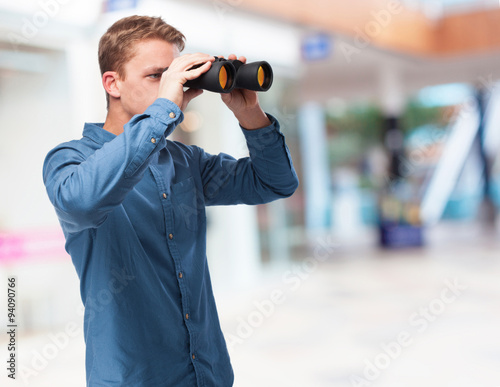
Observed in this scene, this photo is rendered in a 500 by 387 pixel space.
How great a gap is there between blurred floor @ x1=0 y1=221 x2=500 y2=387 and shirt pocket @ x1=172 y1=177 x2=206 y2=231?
238cm

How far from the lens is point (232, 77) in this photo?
121 centimetres

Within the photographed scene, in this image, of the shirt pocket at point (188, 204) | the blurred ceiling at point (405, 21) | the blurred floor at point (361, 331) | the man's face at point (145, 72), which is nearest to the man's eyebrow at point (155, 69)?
the man's face at point (145, 72)

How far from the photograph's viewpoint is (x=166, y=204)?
124 cm

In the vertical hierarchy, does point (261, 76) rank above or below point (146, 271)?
above

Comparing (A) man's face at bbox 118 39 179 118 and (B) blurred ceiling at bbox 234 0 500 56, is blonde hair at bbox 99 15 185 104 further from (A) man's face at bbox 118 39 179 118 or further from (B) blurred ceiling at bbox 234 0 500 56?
(B) blurred ceiling at bbox 234 0 500 56

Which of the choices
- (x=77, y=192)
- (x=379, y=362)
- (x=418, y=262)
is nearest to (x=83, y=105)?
(x=379, y=362)

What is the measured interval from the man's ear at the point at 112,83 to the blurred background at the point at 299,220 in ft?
8.55

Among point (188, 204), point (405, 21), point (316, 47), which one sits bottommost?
point (188, 204)

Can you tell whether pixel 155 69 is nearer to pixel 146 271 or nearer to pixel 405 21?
pixel 146 271

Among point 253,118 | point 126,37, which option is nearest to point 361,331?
point 253,118

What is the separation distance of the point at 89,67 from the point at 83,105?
32cm

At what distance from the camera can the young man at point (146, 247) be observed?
3.78 feet

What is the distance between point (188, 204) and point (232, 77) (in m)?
0.28

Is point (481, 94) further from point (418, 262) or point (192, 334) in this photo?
point (192, 334)
